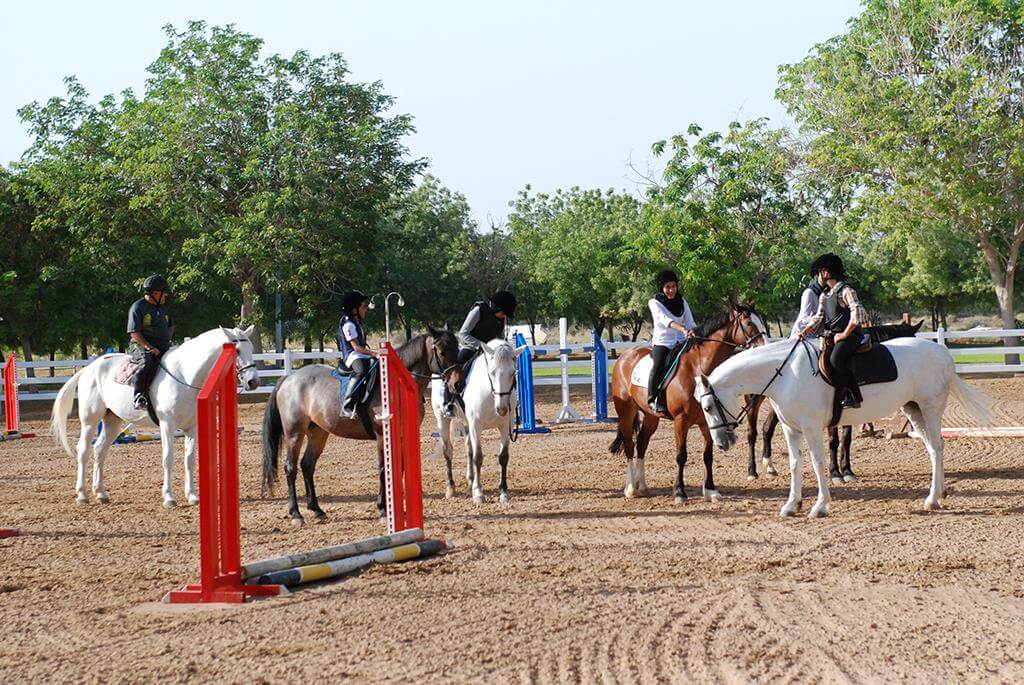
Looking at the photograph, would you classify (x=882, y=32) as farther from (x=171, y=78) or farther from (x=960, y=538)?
(x=960, y=538)

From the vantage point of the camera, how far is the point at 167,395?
38.6 ft

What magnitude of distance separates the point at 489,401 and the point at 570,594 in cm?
457

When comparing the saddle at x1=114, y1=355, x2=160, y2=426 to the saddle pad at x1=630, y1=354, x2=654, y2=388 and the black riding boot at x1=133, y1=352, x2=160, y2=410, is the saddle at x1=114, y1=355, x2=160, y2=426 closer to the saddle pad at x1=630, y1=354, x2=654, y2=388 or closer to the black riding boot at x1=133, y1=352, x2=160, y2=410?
the black riding boot at x1=133, y1=352, x2=160, y2=410

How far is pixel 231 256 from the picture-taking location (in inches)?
1187

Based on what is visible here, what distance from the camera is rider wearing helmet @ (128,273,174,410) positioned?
1177 cm

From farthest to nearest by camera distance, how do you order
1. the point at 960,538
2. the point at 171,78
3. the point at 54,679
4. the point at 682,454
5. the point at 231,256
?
the point at 171,78, the point at 231,256, the point at 682,454, the point at 960,538, the point at 54,679

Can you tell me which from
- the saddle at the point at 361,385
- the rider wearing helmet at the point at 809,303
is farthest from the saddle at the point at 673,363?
the saddle at the point at 361,385

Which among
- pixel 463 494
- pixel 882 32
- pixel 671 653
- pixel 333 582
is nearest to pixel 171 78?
pixel 882 32

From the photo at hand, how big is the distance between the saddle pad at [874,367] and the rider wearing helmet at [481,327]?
3.68m

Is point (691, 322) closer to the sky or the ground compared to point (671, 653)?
closer to the sky

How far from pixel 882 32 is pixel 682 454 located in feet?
81.3

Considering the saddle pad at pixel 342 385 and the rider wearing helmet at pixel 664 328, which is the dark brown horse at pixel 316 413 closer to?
the saddle pad at pixel 342 385

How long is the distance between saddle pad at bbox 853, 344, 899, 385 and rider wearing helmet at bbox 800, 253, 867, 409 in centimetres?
13

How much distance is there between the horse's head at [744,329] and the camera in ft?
37.5
